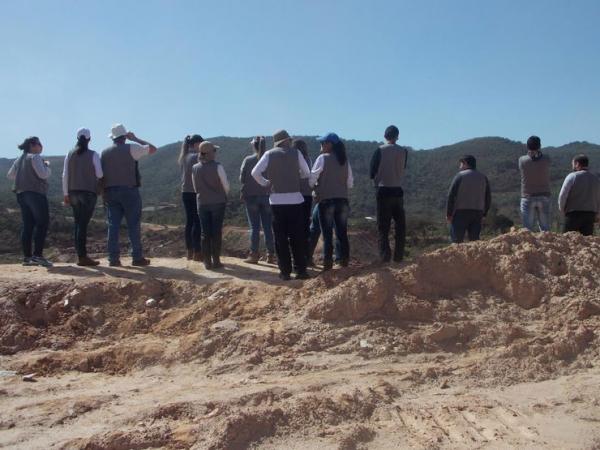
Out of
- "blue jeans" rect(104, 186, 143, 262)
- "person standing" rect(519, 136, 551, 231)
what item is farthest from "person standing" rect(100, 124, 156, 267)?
"person standing" rect(519, 136, 551, 231)

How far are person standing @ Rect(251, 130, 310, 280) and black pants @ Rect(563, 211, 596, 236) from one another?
350cm

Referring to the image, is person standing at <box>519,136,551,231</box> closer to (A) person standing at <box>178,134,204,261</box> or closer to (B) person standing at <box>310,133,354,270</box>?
(B) person standing at <box>310,133,354,270</box>

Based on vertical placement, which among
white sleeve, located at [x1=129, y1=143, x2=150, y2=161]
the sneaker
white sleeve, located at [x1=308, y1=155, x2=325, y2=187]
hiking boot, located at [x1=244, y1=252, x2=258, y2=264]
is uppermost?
white sleeve, located at [x1=129, y1=143, x2=150, y2=161]

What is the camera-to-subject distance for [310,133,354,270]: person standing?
7.11 metres

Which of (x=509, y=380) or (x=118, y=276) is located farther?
(x=118, y=276)

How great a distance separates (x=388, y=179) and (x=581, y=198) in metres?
2.49

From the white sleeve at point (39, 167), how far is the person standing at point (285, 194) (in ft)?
9.35

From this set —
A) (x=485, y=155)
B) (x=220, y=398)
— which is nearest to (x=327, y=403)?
(x=220, y=398)

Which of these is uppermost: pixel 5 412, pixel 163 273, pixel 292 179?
pixel 292 179

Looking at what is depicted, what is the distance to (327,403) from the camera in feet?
14.5

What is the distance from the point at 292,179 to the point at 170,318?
1.97m

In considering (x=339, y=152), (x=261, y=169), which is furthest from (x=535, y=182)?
(x=261, y=169)

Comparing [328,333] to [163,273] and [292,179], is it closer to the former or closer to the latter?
[292,179]

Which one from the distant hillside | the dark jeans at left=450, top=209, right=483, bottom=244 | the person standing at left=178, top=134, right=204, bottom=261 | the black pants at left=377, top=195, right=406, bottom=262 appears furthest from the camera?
the distant hillside
